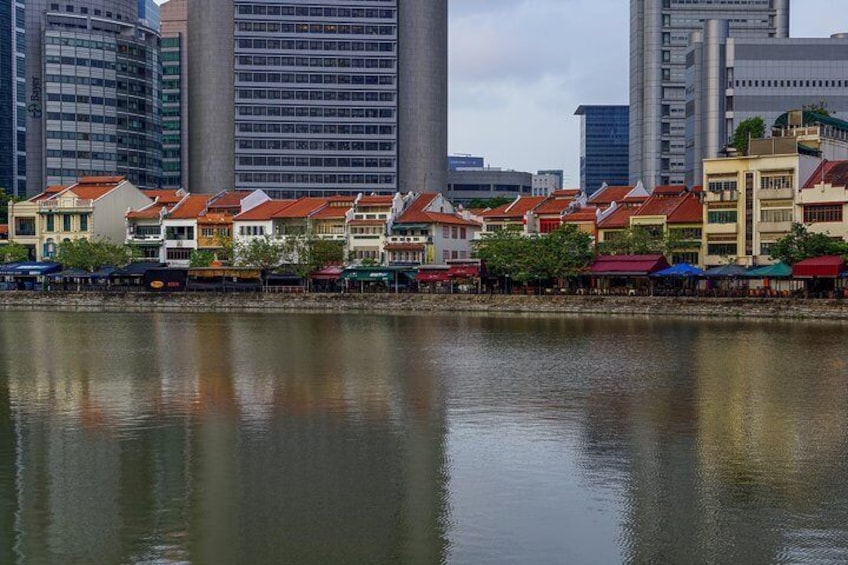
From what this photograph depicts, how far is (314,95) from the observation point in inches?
6270

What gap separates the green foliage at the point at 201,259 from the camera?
108 meters

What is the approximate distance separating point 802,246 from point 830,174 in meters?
9.02

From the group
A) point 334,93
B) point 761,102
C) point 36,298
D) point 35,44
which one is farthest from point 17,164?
point 761,102

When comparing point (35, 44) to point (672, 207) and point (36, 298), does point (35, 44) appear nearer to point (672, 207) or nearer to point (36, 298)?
point (36, 298)

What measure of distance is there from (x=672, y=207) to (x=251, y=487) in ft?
258

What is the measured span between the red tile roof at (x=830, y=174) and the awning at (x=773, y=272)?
8610mm

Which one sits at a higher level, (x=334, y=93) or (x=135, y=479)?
(x=334, y=93)

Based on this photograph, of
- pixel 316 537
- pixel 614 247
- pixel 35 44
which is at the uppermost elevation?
pixel 35 44

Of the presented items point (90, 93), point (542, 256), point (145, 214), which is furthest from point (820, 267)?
point (90, 93)

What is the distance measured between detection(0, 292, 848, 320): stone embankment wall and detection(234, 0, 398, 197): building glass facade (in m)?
59.2

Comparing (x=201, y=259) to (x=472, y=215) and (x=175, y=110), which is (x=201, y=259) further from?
(x=175, y=110)

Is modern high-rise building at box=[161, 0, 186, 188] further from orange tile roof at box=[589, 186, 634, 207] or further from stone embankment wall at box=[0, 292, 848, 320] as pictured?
orange tile roof at box=[589, 186, 634, 207]

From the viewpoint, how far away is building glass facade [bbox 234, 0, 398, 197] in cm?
15825

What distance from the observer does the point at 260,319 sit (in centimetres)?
8444
